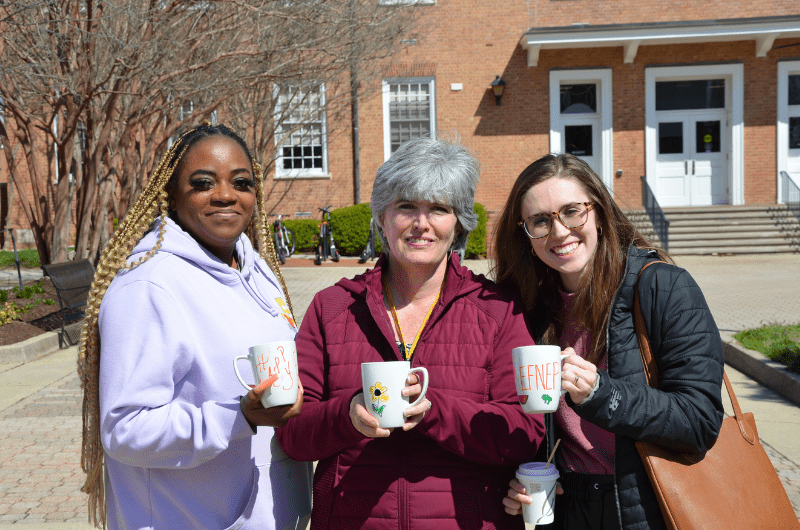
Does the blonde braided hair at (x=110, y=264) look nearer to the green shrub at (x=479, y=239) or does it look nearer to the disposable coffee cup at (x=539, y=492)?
the disposable coffee cup at (x=539, y=492)

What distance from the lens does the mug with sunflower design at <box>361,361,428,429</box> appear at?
5.90ft

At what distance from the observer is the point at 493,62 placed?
20.0m

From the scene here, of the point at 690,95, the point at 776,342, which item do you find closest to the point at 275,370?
the point at 776,342

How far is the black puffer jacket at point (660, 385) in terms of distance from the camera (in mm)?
1918

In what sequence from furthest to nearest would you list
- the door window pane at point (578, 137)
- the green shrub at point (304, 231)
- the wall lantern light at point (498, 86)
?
the door window pane at point (578, 137)
the green shrub at point (304, 231)
the wall lantern light at point (498, 86)

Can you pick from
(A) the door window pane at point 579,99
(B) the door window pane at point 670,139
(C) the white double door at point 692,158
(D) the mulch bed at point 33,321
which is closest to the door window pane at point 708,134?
(C) the white double door at point 692,158

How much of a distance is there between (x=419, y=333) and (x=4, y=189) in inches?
903

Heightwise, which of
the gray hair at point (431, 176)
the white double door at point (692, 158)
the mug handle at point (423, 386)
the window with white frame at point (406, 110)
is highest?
the window with white frame at point (406, 110)

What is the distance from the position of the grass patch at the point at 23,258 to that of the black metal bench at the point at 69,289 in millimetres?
8775

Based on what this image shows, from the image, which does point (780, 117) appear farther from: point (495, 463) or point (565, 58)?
point (495, 463)

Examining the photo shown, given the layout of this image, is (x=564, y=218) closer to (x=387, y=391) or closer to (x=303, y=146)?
(x=387, y=391)

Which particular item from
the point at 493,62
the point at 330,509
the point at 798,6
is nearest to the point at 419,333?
the point at 330,509

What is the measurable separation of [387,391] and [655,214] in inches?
715

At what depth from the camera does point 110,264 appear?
210cm
